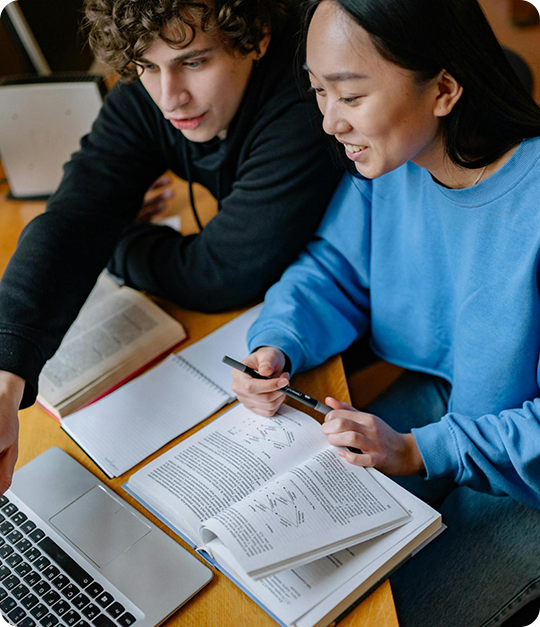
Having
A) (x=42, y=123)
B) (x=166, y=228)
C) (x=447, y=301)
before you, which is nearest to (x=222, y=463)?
(x=447, y=301)

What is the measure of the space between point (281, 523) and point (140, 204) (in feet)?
2.60

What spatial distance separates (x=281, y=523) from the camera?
27.4 inches

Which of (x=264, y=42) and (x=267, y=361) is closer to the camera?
(x=267, y=361)

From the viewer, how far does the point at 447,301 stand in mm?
981

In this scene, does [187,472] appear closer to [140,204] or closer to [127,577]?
[127,577]

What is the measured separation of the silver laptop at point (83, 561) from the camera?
69 centimetres

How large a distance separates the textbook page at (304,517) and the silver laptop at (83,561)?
7 cm

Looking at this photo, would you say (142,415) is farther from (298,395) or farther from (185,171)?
(185,171)

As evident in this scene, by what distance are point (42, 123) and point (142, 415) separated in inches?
32.8

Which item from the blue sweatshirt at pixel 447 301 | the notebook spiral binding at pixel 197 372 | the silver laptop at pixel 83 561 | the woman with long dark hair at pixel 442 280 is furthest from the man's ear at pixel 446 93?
the silver laptop at pixel 83 561

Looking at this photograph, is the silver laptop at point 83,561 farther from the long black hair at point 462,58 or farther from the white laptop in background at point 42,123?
the white laptop in background at point 42,123

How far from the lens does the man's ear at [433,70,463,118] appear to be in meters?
0.73

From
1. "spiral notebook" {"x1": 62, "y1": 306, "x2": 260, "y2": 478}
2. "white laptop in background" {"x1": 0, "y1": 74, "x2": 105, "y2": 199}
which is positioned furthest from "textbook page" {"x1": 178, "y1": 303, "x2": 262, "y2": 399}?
"white laptop in background" {"x1": 0, "y1": 74, "x2": 105, "y2": 199}

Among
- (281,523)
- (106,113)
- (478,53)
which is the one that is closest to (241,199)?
(106,113)
